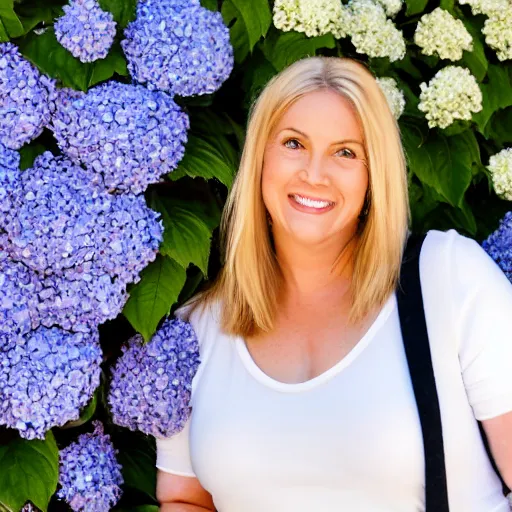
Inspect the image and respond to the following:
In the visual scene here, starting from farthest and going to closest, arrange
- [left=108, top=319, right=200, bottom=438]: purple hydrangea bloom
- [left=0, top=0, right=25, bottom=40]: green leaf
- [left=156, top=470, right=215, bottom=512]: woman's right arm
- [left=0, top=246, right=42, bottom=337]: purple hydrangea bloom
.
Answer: [left=156, top=470, right=215, bottom=512]: woman's right arm
[left=108, top=319, right=200, bottom=438]: purple hydrangea bloom
[left=0, top=0, right=25, bottom=40]: green leaf
[left=0, top=246, right=42, bottom=337]: purple hydrangea bloom

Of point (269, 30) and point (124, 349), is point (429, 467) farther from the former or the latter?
point (269, 30)

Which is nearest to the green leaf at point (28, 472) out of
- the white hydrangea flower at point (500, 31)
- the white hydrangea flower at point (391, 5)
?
the white hydrangea flower at point (391, 5)

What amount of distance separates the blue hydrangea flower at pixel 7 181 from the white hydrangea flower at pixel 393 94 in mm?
1008

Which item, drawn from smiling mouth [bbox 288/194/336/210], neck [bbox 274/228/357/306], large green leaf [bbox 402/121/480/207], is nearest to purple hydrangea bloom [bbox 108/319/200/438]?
neck [bbox 274/228/357/306]

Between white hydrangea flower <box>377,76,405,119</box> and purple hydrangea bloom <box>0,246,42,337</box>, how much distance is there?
1072 mm

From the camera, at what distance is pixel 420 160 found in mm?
2639

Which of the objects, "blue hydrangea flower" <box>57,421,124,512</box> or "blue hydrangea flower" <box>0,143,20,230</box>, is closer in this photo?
"blue hydrangea flower" <box>0,143,20,230</box>

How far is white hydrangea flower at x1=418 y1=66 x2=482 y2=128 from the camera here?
2.61m

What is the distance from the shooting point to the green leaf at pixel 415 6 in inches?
106

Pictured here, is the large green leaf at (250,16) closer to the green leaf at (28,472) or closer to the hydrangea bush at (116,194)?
the hydrangea bush at (116,194)

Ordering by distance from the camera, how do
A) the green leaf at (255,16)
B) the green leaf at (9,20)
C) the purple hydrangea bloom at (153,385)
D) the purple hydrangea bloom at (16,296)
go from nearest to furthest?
the purple hydrangea bloom at (16,296)
the green leaf at (9,20)
the purple hydrangea bloom at (153,385)
the green leaf at (255,16)

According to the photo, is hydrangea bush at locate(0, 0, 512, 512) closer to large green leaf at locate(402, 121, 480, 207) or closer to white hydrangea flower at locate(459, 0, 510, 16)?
large green leaf at locate(402, 121, 480, 207)

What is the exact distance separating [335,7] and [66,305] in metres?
1.06

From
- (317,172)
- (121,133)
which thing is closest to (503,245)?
(317,172)
